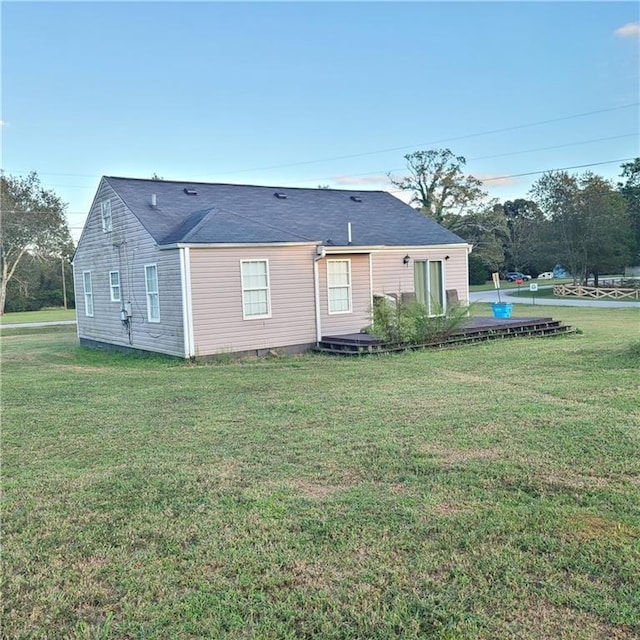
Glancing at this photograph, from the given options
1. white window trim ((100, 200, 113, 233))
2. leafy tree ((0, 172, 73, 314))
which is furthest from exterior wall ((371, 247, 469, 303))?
leafy tree ((0, 172, 73, 314))

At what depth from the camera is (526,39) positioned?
14.5 m

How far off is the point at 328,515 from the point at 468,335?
402 inches

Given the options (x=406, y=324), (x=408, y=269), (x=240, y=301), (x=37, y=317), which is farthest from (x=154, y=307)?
(x=37, y=317)

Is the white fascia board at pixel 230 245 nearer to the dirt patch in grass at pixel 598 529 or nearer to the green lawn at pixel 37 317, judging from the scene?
the dirt patch in grass at pixel 598 529

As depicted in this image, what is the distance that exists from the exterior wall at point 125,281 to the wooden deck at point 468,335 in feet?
11.0

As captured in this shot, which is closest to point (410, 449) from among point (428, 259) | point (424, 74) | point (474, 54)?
point (428, 259)

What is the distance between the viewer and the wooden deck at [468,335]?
12.2m

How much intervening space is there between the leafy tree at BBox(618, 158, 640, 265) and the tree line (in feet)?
0.23

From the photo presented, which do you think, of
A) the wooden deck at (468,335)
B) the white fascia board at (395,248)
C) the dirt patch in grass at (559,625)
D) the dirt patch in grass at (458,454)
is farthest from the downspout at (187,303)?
the dirt patch in grass at (559,625)

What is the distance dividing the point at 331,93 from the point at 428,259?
23.9 ft

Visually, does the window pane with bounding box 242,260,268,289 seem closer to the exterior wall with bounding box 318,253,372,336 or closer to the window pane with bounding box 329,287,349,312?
the exterior wall with bounding box 318,253,372,336

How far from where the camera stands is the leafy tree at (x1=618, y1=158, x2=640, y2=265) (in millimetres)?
35903

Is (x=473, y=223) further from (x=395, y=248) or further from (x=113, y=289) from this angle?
(x=113, y=289)

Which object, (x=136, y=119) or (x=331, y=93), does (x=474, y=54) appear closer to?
(x=331, y=93)
